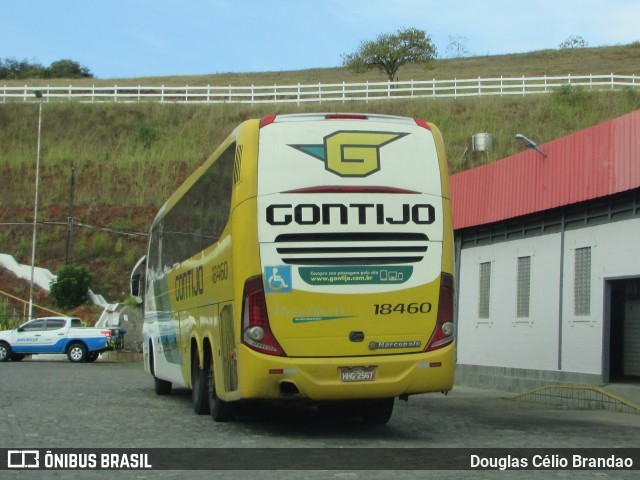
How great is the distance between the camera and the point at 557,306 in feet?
72.2

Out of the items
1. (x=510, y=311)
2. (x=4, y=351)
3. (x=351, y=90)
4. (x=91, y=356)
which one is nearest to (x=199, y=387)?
(x=510, y=311)

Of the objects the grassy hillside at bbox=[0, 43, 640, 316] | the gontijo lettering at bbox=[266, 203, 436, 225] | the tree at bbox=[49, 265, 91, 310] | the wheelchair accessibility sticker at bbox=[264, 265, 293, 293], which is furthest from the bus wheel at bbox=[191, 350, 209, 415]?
the grassy hillside at bbox=[0, 43, 640, 316]

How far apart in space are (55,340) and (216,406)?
24233 mm

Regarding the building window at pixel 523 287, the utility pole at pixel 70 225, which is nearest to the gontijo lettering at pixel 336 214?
the building window at pixel 523 287

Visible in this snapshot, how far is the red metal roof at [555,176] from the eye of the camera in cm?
1906

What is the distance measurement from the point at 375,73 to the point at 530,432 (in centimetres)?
8395

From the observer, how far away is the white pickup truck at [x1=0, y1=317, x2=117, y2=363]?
37219 mm

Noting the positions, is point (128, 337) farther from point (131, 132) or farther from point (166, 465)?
point (166, 465)

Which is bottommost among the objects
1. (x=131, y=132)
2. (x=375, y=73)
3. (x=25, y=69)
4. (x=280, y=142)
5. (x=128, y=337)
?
(x=128, y=337)

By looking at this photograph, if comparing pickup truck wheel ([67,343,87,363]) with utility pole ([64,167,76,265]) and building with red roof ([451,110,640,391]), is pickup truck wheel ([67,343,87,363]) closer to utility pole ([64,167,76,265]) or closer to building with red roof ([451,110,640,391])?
utility pole ([64,167,76,265])

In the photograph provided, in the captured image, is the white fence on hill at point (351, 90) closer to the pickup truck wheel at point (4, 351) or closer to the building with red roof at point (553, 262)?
the pickup truck wheel at point (4, 351)

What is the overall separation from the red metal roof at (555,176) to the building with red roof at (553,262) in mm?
25

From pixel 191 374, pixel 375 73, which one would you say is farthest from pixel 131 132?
pixel 191 374

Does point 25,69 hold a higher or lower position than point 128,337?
higher
